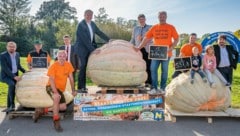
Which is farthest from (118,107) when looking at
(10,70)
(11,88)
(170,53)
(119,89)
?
(10,70)

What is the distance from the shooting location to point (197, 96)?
713 centimetres

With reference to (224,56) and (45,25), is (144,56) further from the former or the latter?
(45,25)

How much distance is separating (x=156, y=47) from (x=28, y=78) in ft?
9.33

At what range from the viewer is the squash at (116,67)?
724cm

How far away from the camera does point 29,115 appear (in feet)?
23.8

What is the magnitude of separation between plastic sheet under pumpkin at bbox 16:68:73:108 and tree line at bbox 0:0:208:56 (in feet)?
74.4

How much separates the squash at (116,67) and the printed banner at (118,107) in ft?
1.12

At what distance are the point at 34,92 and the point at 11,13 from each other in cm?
6398

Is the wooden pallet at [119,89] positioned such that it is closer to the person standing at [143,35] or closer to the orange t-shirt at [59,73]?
the orange t-shirt at [59,73]

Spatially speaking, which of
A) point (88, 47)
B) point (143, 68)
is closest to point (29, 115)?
point (88, 47)

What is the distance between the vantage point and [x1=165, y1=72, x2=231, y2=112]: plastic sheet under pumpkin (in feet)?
23.5

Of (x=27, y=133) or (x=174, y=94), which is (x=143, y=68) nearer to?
(x=174, y=94)

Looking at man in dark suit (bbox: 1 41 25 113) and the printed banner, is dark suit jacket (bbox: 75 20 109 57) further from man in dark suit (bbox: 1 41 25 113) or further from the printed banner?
man in dark suit (bbox: 1 41 25 113)

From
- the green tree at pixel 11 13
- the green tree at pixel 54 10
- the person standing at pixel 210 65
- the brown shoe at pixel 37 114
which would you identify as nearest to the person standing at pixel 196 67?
the person standing at pixel 210 65
